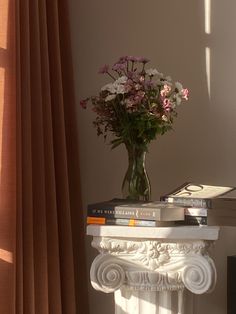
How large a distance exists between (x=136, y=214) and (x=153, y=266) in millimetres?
212

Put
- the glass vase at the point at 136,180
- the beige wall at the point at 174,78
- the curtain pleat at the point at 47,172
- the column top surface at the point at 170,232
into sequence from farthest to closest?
the beige wall at the point at 174,78 → the glass vase at the point at 136,180 → the curtain pleat at the point at 47,172 → the column top surface at the point at 170,232

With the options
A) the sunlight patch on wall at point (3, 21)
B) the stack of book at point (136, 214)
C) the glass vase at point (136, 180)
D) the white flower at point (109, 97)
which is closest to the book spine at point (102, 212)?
the stack of book at point (136, 214)

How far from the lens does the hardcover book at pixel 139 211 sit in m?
2.14

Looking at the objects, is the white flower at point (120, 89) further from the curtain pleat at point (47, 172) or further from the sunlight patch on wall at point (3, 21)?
the sunlight patch on wall at point (3, 21)

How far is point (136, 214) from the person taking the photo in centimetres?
218

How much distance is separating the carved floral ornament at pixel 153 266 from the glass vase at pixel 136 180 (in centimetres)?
29

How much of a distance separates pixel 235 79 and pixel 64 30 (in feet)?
2.98

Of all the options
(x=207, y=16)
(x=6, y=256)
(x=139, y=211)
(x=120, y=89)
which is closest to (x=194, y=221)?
(x=139, y=211)

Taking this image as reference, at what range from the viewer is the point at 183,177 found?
3.00 meters

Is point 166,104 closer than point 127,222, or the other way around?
point 127,222

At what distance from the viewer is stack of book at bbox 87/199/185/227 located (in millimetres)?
2148

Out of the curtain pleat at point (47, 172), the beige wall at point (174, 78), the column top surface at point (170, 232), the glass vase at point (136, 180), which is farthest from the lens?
the beige wall at point (174, 78)

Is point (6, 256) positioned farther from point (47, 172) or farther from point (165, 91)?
point (165, 91)

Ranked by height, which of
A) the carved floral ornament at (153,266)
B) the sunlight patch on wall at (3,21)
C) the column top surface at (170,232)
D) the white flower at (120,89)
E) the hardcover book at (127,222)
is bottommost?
the carved floral ornament at (153,266)
